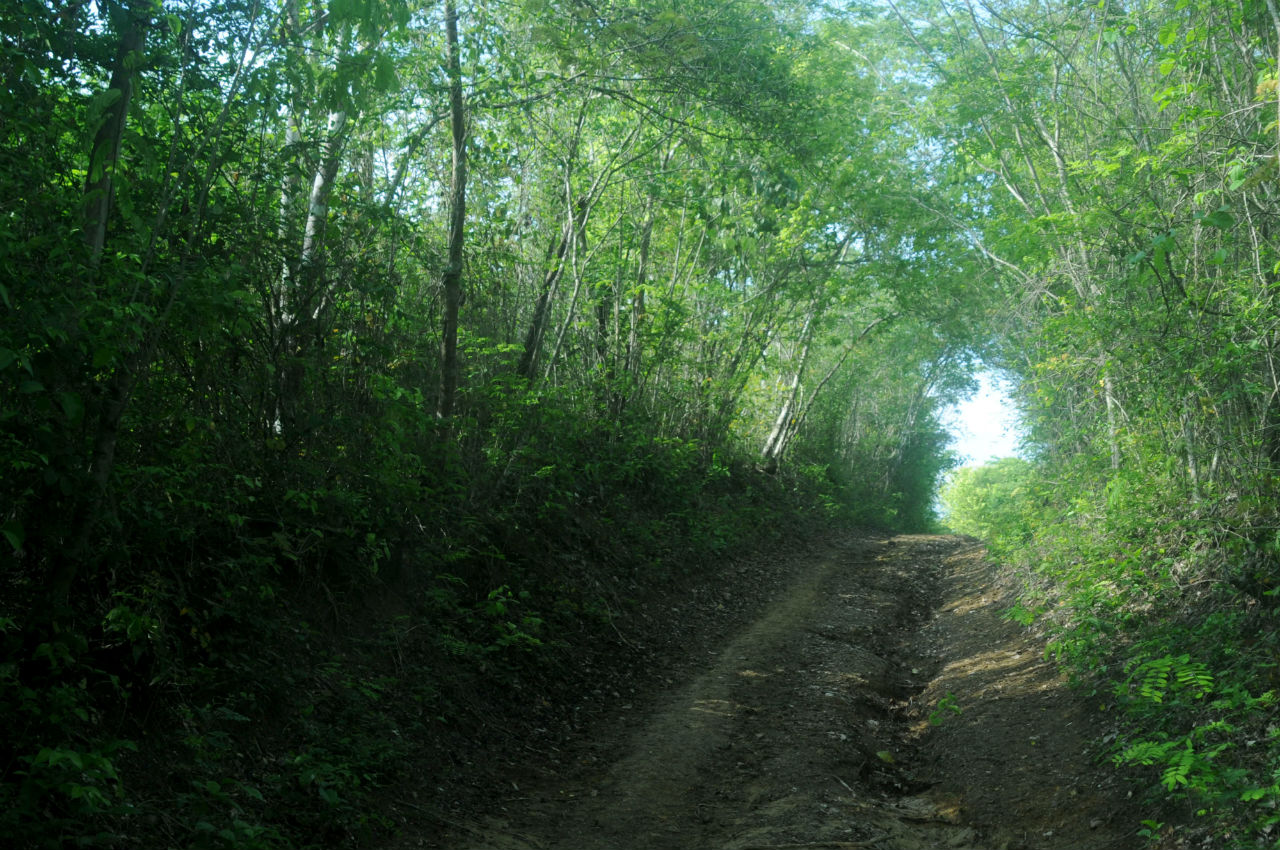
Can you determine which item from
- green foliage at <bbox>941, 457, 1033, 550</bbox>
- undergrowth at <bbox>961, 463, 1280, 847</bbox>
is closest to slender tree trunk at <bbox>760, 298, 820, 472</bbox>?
green foliage at <bbox>941, 457, 1033, 550</bbox>

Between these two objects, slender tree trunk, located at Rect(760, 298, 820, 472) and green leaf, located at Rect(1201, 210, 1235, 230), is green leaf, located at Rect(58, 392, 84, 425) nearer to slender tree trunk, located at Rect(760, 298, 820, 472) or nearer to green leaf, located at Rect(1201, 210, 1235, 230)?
green leaf, located at Rect(1201, 210, 1235, 230)

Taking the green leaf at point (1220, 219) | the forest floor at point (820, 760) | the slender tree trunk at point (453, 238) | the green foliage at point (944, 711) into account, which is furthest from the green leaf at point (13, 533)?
the green leaf at point (1220, 219)

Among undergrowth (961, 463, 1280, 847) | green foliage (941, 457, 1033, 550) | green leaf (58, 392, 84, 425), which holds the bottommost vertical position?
undergrowth (961, 463, 1280, 847)

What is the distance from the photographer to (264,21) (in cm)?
474

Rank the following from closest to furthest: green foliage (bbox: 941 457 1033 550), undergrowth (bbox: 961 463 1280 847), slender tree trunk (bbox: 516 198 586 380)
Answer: undergrowth (bbox: 961 463 1280 847) < slender tree trunk (bbox: 516 198 586 380) < green foliage (bbox: 941 457 1033 550)

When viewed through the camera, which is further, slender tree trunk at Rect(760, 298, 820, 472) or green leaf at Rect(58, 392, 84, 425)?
slender tree trunk at Rect(760, 298, 820, 472)

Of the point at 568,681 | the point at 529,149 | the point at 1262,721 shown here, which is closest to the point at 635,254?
the point at 529,149

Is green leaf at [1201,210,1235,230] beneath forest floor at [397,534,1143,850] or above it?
above

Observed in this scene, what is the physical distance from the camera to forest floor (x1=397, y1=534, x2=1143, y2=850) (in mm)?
5078

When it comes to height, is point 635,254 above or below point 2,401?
above

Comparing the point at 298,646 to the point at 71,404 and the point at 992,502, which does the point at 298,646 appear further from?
the point at 992,502

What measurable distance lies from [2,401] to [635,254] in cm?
1080

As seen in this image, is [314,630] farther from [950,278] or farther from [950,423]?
[950,423]

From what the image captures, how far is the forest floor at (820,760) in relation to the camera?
5.08 m
